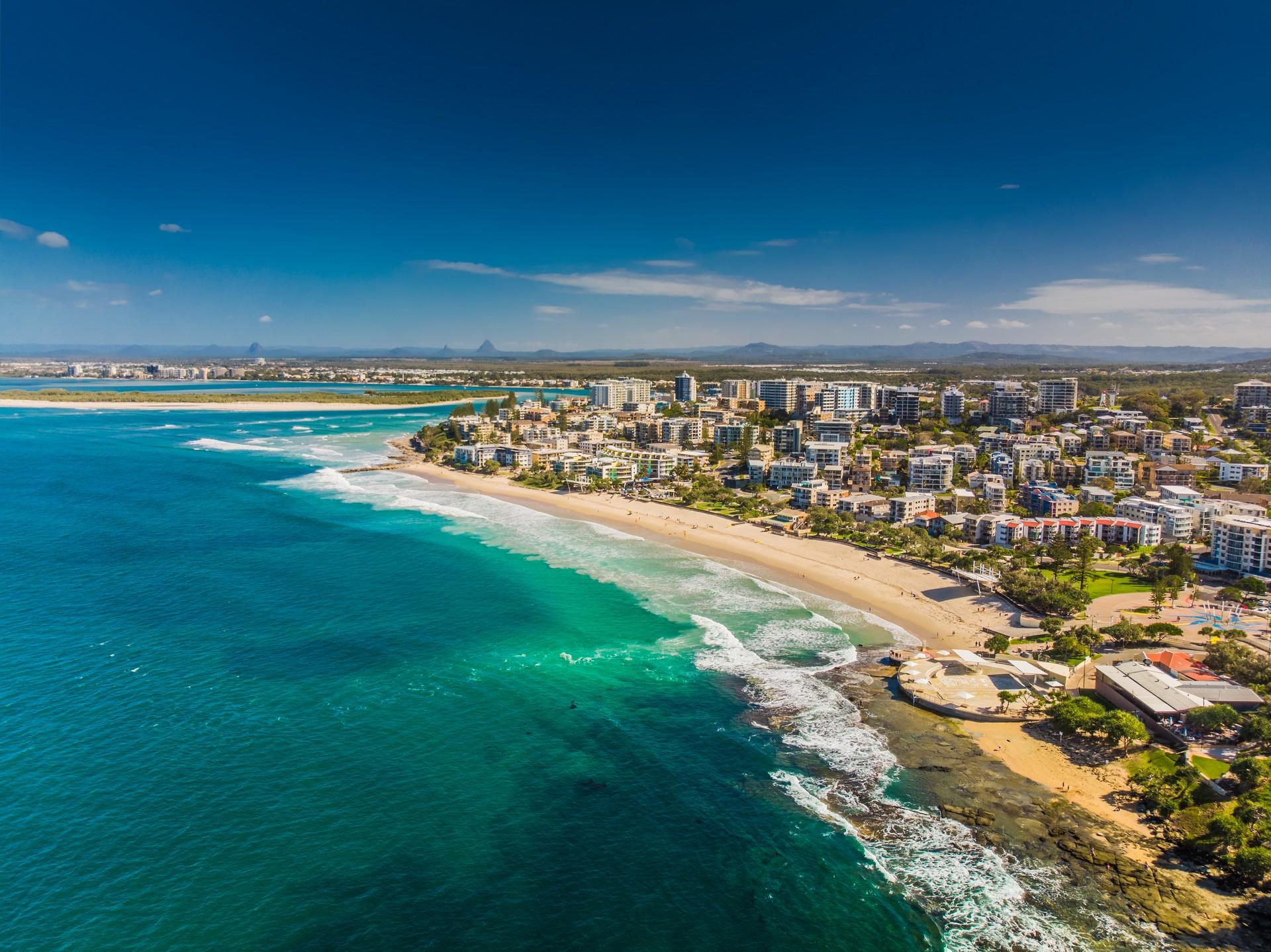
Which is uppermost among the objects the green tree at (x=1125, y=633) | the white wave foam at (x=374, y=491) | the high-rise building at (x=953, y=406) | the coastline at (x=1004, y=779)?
the high-rise building at (x=953, y=406)

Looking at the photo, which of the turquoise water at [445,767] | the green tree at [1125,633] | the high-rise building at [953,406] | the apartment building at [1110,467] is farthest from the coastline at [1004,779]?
the high-rise building at [953,406]

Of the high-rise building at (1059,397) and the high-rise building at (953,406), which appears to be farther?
the high-rise building at (1059,397)

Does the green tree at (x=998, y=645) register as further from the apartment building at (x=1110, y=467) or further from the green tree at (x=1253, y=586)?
the apartment building at (x=1110, y=467)

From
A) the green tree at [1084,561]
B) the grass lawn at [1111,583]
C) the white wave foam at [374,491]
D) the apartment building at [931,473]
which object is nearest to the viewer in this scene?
the grass lawn at [1111,583]

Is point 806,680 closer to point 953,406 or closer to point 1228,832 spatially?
point 1228,832

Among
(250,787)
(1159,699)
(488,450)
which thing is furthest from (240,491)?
(1159,699)

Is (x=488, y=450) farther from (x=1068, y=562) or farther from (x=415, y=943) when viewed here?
(x=415, y=943)

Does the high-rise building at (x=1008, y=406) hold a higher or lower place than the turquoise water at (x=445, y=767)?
higher

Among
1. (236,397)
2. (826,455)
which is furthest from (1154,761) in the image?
(236,397)
